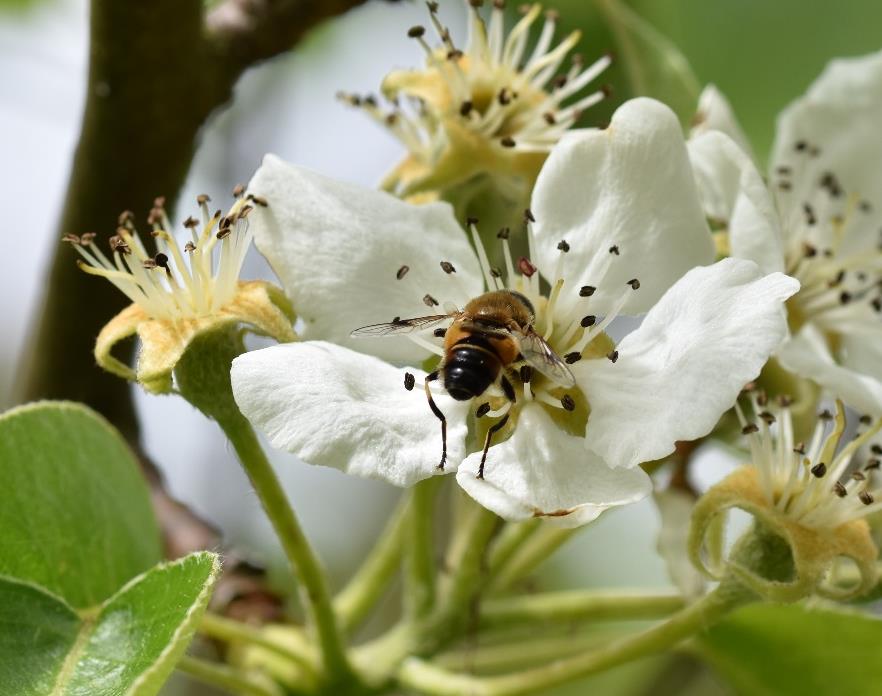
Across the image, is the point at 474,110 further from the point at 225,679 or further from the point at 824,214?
the point at 225,679

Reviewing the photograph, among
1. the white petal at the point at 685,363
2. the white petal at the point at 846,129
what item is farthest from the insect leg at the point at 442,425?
the white petal at the point at 846,129

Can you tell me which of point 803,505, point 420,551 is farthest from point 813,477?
point 420,551

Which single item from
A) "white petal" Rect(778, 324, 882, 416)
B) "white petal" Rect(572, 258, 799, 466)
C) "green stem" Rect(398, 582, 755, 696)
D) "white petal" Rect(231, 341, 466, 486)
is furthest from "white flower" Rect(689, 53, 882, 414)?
"white petal" Rect(231, 341, 466, 486)

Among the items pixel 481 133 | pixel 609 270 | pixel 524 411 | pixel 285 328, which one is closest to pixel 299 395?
pixel 285 328

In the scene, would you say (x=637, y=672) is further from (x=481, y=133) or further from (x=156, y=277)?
(x=156, y=277)

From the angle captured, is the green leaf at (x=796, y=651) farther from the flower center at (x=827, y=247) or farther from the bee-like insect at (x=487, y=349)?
the bee-like insect at (x=487, y=349)

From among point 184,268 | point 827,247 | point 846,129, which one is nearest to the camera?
point 184,268

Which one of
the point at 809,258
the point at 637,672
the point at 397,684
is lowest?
the point at 637,672
